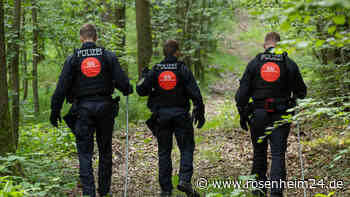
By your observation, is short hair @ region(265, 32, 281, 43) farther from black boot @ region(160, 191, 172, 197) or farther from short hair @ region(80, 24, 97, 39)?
black boot @ region(160, 191, 172, 197)

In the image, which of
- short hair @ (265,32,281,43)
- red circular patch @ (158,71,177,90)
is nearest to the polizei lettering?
red circular patch @ (158,71,177,90)

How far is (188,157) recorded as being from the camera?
223 inches

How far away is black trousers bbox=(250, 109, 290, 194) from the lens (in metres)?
5.17

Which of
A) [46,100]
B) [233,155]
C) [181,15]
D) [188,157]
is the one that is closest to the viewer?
[188,157]

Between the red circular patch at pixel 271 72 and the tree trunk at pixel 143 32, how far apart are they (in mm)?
6700

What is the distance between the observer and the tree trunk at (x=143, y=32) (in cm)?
1169

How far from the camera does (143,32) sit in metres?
11.7

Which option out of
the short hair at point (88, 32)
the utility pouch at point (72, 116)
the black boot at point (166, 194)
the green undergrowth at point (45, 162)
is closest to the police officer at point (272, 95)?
the black boot at point (166, 194)

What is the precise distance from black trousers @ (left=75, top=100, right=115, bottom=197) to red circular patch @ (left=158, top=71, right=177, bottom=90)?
819 mm

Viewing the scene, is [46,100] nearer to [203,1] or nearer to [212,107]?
[212,107]

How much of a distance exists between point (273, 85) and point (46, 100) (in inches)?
433

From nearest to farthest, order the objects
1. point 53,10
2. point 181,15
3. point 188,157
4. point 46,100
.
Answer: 1. point 188,157
2. point 53,10
3. point 46,100
4. point 181,15

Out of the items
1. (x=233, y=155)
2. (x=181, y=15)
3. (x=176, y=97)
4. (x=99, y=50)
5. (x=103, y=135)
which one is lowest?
(x=233, y=155)

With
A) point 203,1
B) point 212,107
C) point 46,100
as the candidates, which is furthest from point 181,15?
point 46,100
